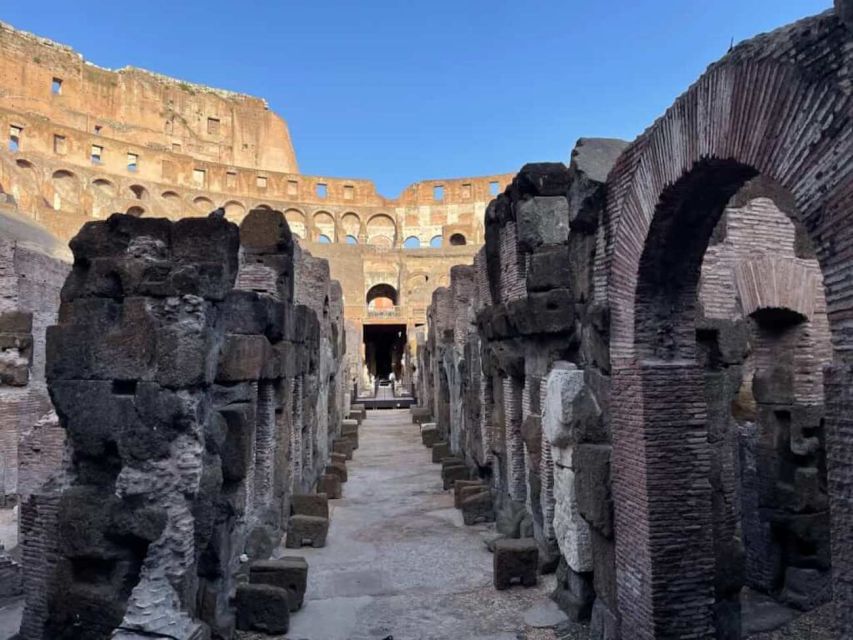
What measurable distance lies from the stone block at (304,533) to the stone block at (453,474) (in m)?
3.23

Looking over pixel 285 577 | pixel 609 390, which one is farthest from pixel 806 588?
pixel 285 577

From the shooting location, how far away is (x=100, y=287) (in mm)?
4094

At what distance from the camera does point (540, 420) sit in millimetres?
6297

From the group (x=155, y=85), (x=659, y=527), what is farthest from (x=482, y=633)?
(x=155, y=85)

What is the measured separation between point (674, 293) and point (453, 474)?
22.1ft

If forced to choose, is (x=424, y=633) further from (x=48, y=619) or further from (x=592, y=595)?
(x=48, y=619)

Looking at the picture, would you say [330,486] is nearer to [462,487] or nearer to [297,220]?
[462,487]

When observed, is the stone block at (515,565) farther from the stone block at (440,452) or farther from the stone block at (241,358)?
the stone block at (440,452)

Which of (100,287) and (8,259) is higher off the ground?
(8,259)

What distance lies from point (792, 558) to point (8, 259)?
11.3 metres

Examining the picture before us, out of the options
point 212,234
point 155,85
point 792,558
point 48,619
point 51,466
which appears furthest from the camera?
point 155,85

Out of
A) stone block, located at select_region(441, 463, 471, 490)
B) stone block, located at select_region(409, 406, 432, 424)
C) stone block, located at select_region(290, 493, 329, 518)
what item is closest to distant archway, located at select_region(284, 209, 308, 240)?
stone block, located at select_region(409, 406, 432, 424)

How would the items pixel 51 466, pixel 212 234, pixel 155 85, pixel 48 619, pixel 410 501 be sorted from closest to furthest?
1. pixel 48 619
2. pixel 212 234
3. pixel 51 466
4. pixel 410 501
5. pixel 155 85

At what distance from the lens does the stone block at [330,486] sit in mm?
10102
